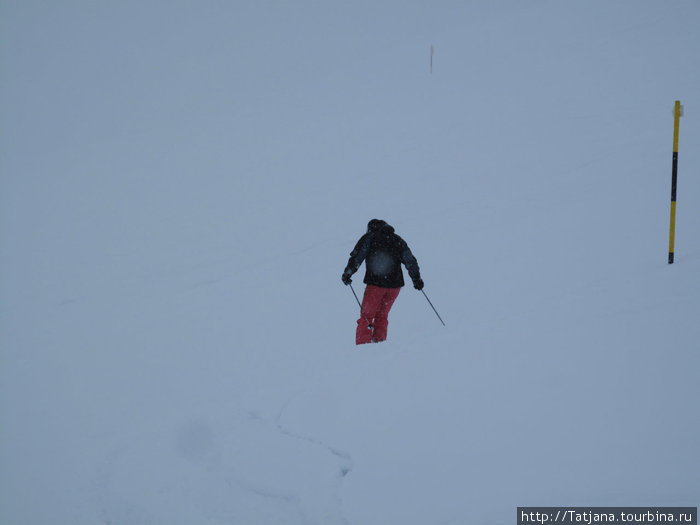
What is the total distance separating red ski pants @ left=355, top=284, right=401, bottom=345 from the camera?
6.67 m

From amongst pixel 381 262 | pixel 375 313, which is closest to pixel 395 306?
pixel 375 313

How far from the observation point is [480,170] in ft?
46.3

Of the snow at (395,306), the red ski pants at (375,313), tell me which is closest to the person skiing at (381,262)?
the red ski pants at (375,313)

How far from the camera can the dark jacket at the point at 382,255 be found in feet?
21.3

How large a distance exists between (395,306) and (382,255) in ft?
7.27

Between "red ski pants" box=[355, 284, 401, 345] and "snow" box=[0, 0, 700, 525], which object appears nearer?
"snow" box=[0, 0, 700, 525]

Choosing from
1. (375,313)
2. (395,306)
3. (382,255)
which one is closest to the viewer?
(382,255)

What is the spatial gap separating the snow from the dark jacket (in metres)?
0.73

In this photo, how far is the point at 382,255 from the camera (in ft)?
21.3

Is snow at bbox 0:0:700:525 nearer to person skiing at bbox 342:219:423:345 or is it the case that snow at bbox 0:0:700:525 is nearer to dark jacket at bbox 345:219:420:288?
person skiing at bbox 342:219:423:345

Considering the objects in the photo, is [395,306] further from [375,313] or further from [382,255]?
[382,255]

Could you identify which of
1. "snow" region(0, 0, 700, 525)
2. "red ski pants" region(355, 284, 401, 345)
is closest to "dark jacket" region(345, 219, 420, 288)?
"red ski pants" region(355, 284, 401, 345)

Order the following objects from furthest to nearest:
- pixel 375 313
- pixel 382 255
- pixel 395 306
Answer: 1. pixel 395 306
2. pixel 375 313
3. pixel 382 255

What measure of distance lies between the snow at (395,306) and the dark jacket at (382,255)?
0.73 metres
